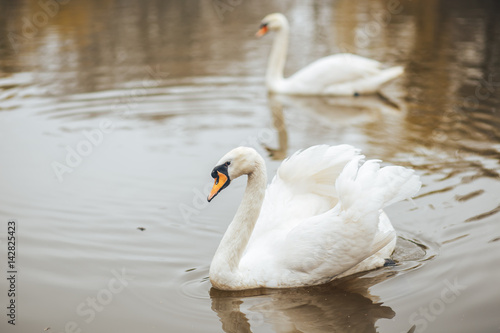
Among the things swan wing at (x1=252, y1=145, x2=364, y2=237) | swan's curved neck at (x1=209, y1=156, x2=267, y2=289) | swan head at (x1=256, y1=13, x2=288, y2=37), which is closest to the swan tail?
swan wing at (x1=252, y1=145, x2=364, y2=237)

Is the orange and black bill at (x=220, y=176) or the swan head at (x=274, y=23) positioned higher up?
the orange and black bill at (x=220, y=176)

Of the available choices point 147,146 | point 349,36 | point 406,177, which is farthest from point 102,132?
point 349,36

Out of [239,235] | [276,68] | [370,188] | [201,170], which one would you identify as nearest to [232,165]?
[239,235]

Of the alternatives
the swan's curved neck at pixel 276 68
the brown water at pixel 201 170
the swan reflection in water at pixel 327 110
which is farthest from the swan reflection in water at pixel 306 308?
the swan's curved neck at pixel 276 68

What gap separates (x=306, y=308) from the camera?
15.3 ft

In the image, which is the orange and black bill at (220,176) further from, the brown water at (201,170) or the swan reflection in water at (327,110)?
the swan reflection in water at (327,110)

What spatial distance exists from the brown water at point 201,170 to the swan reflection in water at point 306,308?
Result: 1cm

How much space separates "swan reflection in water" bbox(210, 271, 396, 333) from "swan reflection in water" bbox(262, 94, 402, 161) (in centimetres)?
393

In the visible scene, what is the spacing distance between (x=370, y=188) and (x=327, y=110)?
568 cm

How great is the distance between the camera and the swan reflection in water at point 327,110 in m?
9.62

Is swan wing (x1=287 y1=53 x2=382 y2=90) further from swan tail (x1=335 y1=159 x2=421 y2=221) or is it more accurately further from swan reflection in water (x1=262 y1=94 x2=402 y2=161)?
swan tail (x1=335 y1=159 x2=421 y2=221)

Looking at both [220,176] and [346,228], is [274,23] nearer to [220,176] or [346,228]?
[220,176]

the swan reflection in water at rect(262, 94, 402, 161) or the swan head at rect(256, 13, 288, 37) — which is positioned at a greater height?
the swan head at rect(256, 13, 288, 37)

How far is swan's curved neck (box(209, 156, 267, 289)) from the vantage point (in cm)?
485
